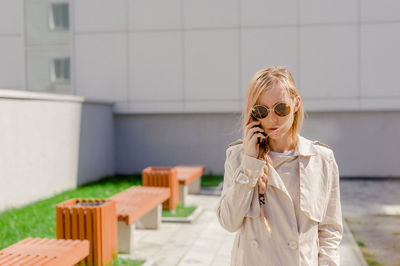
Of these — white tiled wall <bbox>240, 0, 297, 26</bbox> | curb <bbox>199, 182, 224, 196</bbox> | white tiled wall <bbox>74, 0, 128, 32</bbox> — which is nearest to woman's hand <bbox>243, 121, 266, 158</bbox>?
curb <bbox>199, 182, 224, 196</bbox>

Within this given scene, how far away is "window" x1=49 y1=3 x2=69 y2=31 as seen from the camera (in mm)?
16016

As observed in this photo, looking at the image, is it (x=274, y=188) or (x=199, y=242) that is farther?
(x=199, y=242)

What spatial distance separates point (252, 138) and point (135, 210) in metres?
5.00

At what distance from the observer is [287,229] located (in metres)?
2.40

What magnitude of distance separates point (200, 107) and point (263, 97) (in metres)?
13.2

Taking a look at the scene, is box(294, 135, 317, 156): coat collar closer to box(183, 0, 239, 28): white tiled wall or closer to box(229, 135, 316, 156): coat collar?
box(229, 135, 316, 156): coat collar

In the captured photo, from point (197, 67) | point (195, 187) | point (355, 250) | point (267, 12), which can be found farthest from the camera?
point (197, 67)

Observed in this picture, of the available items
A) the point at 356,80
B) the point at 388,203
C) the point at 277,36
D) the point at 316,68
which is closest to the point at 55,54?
the point at 277,36

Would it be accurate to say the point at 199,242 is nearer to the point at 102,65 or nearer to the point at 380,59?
the point at 102,65

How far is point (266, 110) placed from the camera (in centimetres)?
237

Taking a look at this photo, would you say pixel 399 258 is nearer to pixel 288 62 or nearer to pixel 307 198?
pixel 307 198

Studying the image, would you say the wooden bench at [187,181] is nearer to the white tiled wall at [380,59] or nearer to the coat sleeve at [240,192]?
the white tiled wall at [380,59]

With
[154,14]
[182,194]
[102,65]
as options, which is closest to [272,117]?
[182,194]

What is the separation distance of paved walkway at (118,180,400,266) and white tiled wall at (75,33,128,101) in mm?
5965
